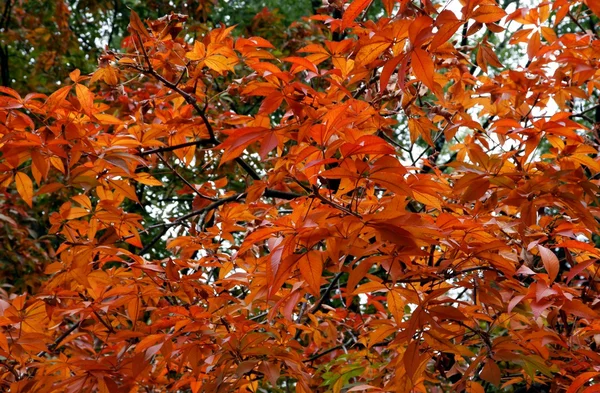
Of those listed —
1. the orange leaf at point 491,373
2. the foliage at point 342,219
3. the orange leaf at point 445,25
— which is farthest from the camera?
the orange leaf at point 491,373

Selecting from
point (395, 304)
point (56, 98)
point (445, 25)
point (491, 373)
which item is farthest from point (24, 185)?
point (491, 373)

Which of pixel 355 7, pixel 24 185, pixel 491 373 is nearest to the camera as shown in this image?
pixel 355 7

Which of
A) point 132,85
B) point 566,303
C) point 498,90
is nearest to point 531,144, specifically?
point 566,303

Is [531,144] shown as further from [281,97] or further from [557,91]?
[557,91]

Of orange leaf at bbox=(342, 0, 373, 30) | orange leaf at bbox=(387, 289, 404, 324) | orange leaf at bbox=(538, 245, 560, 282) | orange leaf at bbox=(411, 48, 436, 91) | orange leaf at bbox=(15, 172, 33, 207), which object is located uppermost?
orange leaf at bbox=(342, 0, 373, 30)

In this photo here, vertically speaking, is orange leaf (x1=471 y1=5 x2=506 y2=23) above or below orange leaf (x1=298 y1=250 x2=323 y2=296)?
above

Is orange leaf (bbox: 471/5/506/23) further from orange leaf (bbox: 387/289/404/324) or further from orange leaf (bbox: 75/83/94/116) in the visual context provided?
orange leaf (bbox: 75/83/94/116)

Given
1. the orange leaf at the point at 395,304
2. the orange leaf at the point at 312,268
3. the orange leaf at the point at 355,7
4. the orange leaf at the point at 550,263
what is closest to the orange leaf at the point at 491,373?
the orange leaf at the point at 395,304

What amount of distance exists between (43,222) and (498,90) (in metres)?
3.97

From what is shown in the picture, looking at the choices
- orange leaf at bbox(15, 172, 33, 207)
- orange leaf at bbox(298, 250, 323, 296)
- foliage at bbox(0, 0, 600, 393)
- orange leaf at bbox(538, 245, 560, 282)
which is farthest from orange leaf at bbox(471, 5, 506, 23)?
orange leaf at bbox(15, 172, 33, 207)

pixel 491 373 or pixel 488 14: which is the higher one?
pixel 488 14

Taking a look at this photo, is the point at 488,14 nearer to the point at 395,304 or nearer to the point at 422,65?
the point at 422,65

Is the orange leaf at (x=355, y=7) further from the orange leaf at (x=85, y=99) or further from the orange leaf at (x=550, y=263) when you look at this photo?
the orange leaf at (x=85, y=99)

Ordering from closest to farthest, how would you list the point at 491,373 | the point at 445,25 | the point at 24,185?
the point at 445,25 < the point at 491,373 < the point at 24,185
